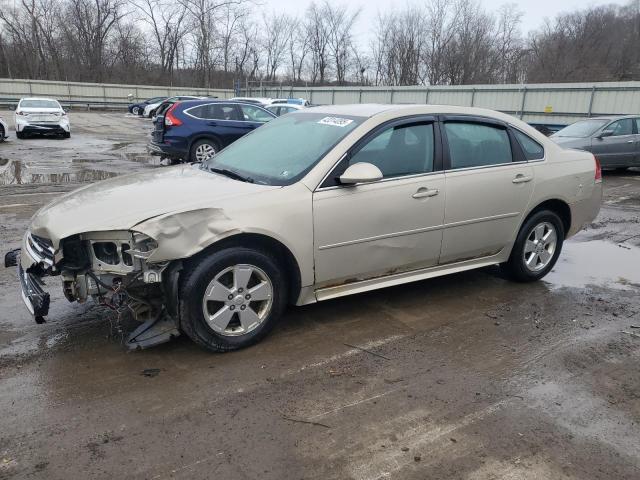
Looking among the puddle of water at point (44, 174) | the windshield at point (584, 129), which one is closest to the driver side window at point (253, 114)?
the puddle of water at point (44, 174)

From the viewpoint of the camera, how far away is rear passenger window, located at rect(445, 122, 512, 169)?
4.58 m

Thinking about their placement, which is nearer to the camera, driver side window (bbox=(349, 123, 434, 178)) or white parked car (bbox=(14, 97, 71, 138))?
driver side window (bbox=(349, 123, 434, 178))

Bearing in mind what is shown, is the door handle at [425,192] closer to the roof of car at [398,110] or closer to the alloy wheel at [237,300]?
the roof of car at [398,110]

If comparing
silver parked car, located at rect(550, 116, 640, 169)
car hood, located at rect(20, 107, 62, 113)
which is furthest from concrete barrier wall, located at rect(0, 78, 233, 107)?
silver parked car, located at rect(550, 116, 640, 169)

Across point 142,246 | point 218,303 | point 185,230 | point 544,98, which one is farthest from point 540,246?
point 544,98

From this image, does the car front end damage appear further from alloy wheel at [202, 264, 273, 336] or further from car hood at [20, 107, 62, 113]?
car hood at [20, 107, 62, 113]

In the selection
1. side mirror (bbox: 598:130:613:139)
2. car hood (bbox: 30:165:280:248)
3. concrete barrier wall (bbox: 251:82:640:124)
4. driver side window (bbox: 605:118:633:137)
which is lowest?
car hood (bbox: 30:165:280:248)

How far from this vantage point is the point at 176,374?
341 cm

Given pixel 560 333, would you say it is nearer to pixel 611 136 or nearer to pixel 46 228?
pixel 46 228

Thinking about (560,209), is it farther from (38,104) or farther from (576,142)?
(38,104)

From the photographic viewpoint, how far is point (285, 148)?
4383 mm

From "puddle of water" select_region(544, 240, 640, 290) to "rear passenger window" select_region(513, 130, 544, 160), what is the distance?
1297 mm

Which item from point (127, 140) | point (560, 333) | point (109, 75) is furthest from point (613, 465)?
point (109, 75)

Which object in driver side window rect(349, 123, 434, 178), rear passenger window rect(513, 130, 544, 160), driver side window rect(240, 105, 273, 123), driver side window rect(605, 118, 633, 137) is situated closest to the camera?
driver side window rect(349, 123, 434, 178)
